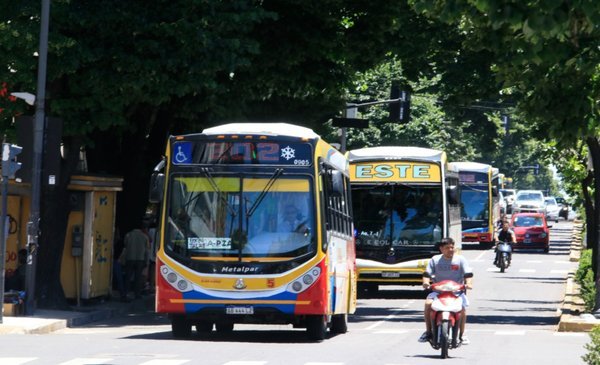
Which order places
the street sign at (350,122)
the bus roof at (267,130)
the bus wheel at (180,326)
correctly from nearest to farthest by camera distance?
the bus roof at (267,130) < the bus wheel at (180,326) < the street sign at (350,122)

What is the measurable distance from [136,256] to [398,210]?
674 centimetres

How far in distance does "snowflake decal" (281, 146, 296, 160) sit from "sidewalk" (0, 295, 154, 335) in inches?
218

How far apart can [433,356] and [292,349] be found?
194cm

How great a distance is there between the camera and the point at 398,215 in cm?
3494

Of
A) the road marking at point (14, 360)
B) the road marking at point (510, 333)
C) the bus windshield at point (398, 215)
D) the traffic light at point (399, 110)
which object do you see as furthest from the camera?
the traffic light at point (399, 110)

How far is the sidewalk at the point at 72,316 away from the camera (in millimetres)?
23531

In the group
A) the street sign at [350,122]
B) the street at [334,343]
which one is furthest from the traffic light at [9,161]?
the street sign at [350,122]

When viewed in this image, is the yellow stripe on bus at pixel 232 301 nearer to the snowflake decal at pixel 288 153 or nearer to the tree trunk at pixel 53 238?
the snowflake decal at pixel 288 153

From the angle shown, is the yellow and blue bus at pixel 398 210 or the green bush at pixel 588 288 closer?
the green bush at pixel 588 288

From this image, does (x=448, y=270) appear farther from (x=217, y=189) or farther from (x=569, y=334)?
(x=569, y=334)

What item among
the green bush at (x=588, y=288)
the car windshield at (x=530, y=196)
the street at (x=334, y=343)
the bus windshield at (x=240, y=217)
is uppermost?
the car windshield at (x=530, y=196)

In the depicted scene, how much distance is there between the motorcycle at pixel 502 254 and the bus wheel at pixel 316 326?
28917mm

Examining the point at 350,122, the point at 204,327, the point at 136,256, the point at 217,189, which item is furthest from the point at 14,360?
the point at 350,122

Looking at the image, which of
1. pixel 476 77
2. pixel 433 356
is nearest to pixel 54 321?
pixel 433 356
